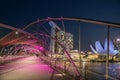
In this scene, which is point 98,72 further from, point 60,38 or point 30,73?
point 60,38

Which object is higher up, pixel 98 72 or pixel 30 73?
pixel 98 72

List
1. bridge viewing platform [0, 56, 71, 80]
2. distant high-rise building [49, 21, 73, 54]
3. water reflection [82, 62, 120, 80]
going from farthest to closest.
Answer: distant high-rise building [49, 21, 73, 54] < bridge viewing platform [0, 56, 71, 80] < water reflection [82, 62, 120, 80]

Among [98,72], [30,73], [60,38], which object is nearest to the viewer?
[98,72]

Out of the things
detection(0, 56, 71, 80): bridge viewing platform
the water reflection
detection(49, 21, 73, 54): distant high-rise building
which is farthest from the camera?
detection(49, 21, 73, 54): distant high-rise building

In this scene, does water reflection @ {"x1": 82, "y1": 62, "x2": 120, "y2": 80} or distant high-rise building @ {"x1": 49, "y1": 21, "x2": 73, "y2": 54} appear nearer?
water reflection @ {"x1": 82, "y1": 62, "x2": 120, "y2": 80}

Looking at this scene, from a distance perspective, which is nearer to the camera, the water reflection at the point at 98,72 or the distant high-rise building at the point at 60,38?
the water reflection at the point at 98,72

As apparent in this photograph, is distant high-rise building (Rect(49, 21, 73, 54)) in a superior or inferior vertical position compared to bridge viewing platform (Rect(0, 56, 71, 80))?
superior

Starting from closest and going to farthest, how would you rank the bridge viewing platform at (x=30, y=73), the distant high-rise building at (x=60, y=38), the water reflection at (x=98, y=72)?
1. the water reflection at (x=98, y=72)
2. the bridge viewing platform at (x=30, y=73)
3. the distant high-rise building at (x=60, y=38)

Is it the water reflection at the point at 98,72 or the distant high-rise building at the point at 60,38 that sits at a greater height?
the distant high-rise building at the point at 60,38

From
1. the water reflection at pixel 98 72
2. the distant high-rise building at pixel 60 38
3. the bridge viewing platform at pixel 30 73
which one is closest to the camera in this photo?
the water reflection at pixel 98 72

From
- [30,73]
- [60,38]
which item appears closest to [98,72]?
[30,73]

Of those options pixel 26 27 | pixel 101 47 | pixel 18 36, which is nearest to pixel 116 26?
pixel 26 27

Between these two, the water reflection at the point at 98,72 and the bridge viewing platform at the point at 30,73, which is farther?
the bridge viewing platform at the point at 30,73

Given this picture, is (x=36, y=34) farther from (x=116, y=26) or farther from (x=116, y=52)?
(x=116, y=26)
